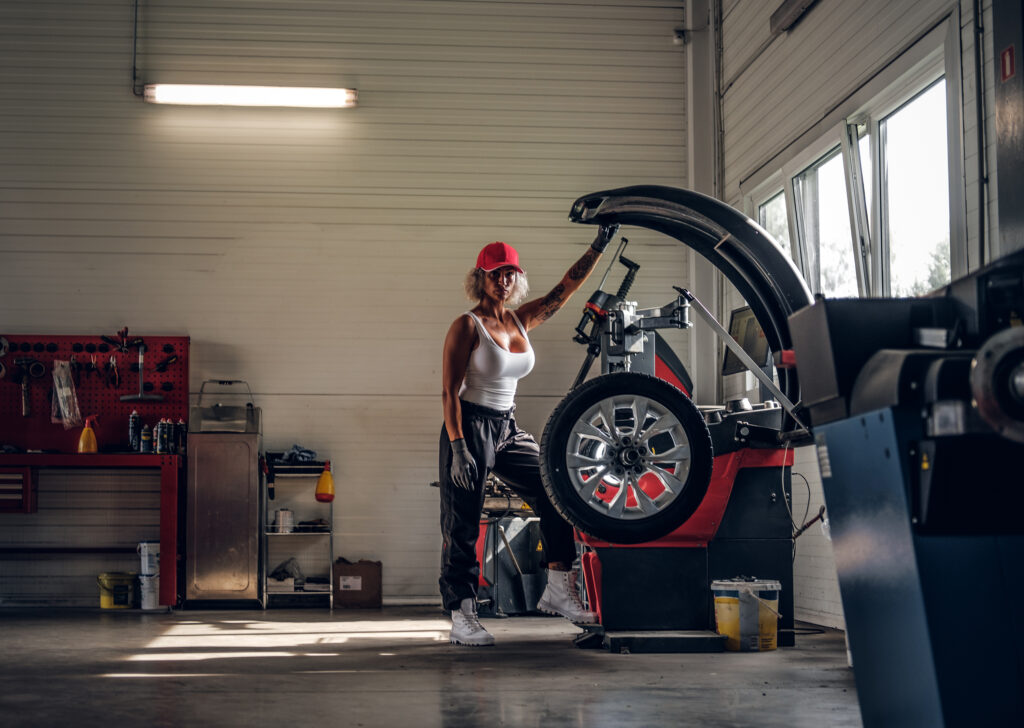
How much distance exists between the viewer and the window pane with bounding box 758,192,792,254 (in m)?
6.08

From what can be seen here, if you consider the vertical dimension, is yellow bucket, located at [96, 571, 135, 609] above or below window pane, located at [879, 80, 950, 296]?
below

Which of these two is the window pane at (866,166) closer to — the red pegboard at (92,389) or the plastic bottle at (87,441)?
the red pegboard at (92,389)

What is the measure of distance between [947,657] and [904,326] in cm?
68

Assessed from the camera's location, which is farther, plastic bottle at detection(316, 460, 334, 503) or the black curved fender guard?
plastic bottle at detection(316, 460, 334, 503)

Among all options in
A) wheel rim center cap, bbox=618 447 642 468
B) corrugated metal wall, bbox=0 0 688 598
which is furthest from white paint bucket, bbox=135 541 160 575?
wheel rim center cap, bbox=618 447 642 468

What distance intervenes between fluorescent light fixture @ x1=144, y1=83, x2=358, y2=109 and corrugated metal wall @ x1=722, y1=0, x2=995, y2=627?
2.64m

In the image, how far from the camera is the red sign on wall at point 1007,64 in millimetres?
3342

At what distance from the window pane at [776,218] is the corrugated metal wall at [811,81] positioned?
0.71 ft

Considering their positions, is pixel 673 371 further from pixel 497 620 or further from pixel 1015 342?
pixel 1015 342

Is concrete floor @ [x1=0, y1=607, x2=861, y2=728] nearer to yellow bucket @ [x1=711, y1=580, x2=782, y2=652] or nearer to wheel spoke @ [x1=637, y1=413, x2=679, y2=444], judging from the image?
yellow bucket @ [x1=711, y1=580, x2=782, y2=652]

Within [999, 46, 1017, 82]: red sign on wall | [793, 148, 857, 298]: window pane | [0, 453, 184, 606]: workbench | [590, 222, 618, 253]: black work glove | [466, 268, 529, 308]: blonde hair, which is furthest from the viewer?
[0, 453, 184, 606]: workbench

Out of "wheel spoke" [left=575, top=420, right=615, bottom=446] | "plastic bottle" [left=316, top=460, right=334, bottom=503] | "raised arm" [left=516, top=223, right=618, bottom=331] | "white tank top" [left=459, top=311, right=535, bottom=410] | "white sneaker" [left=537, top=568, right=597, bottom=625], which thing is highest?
"raised arm" [left=516, top=223, right=618, bottom=331]

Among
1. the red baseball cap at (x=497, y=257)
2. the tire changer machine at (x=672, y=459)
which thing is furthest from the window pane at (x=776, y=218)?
the red baseball cap at (x=497, y=257)

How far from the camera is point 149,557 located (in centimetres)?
639
